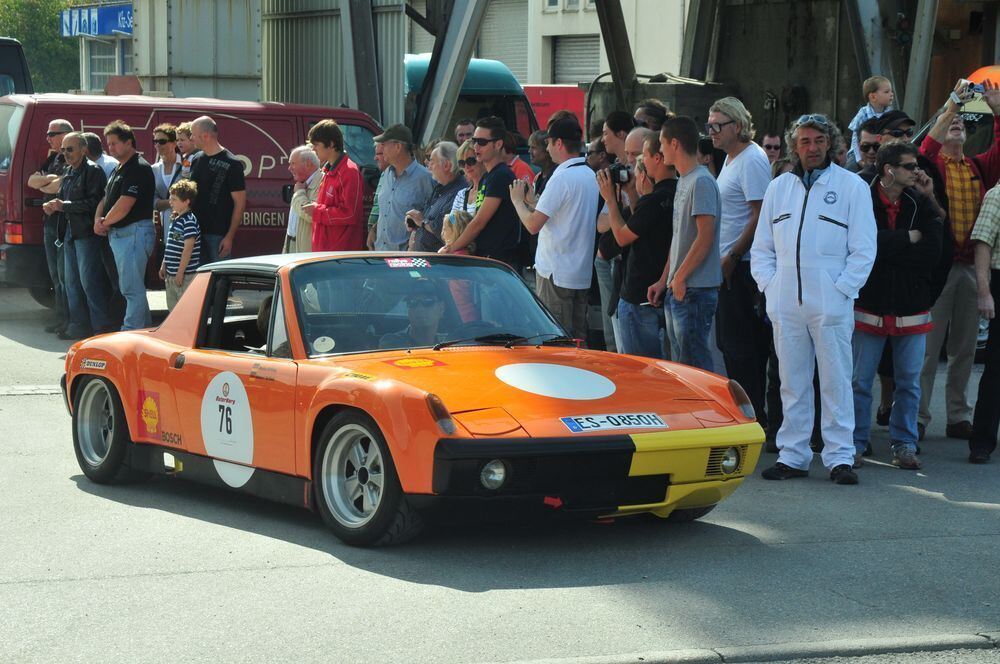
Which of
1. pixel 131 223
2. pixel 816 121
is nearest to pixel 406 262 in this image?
pixel 816 121

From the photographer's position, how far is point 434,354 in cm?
689

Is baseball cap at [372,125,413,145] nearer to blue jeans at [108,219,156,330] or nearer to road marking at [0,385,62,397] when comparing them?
blue jeans at [108,219,156,330]

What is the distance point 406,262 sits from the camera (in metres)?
7.39

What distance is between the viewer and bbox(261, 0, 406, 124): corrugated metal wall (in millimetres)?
19859

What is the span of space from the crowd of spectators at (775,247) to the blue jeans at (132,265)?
260 cm

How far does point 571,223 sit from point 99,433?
3306 mm

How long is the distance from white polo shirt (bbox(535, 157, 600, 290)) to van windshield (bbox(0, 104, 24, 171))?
697 cm

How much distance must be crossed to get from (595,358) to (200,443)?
75.7 inches

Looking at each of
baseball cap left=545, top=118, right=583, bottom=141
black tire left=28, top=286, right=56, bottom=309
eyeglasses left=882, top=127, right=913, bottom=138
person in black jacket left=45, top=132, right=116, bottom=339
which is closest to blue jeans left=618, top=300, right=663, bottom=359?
baseball cap left=545, top=118, right=583, bottom=141

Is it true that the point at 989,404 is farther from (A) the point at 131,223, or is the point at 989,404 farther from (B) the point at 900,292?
(A) the point at 131,223

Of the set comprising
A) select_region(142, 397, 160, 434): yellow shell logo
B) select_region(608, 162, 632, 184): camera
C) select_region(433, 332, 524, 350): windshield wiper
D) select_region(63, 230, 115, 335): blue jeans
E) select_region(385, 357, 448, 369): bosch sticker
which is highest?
select_region(608, 162, 632, 184): camera

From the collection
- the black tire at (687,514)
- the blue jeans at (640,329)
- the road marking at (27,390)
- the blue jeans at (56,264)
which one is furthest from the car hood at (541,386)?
the blue jeans at (56,264)

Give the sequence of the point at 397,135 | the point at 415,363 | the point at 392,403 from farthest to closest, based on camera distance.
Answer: the point at 397,135, the point at 415,363, the point at 392,403

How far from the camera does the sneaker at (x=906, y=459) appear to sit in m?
8.61
